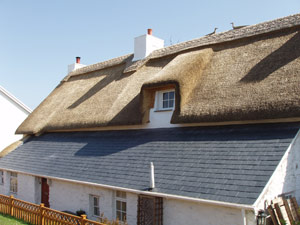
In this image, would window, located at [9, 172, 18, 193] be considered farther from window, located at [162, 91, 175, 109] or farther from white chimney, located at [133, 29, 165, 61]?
window, located at [162, 91, 175, 109]

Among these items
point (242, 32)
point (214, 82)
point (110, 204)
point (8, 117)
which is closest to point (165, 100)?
point (214, 82)

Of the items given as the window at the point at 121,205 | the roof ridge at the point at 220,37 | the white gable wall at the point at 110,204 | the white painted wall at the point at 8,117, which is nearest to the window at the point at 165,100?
the roof ridge at the point at 220,37

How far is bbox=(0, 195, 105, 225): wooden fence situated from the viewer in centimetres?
953

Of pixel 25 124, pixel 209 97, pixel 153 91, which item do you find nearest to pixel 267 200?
pixel 209 97

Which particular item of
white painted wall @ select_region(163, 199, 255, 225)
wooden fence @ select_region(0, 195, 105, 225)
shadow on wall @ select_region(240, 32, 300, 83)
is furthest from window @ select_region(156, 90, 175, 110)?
wooden fence @ select_region(0, 195, 105, 225)

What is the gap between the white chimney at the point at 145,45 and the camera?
16.5 metres

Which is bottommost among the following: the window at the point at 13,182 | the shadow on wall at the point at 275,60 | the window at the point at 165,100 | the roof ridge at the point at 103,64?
the window at the point at 13,182

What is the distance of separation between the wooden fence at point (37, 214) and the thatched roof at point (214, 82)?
14.5 ft

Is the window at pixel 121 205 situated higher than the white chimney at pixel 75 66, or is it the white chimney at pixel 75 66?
the white chimney at pixel 75 66

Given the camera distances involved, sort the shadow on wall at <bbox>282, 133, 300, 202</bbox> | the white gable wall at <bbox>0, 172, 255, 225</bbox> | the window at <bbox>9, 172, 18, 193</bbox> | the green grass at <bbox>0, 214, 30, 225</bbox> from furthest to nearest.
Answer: the window at <bbox>9, 172, 18, 193</bbox>
the green grass at <bbox>0, 214, 30, 225</bbox>
the shadow on wall at <bbox>282, 133, 300, 202</bbox>
the white gable wall at <bbox>0, 172, 255, 225</bbox>

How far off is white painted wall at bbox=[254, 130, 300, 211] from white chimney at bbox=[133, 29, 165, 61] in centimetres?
1005

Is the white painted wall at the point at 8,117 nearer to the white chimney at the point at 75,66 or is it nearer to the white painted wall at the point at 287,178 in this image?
the white chimney at the point at 75,66

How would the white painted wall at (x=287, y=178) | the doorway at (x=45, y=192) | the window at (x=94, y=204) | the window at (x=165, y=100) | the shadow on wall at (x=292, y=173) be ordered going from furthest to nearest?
the doorway at (x=45, y=192)
the window at (x=165, y=100)
the window at (x=94, y=204)
the shadow on wall at (x=292, y=173)
the white painted wall at (x=287, y=178)

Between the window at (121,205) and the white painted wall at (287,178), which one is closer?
the white painted wall at (287,178)
